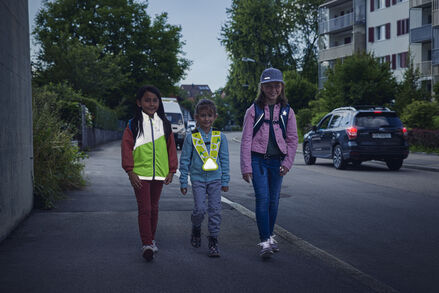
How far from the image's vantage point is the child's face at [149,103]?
5410 mm

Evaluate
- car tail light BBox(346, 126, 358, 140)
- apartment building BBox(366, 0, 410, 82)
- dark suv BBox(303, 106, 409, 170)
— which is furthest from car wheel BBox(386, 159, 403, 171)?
apartment building BBox(366, 0, 410, 82)

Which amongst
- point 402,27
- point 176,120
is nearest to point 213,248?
point 176,120

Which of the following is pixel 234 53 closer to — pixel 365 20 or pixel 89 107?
pixel 365 20

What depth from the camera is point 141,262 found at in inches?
201

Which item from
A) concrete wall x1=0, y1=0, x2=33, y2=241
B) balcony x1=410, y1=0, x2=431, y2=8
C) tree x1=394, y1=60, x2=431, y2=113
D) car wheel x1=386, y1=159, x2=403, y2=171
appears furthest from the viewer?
balcony x1=410, y1=0, x2=431, y2=8

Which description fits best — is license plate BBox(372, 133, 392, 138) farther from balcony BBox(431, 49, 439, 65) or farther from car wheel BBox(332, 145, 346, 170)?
balcony BBox(431, 49, 439, 65)

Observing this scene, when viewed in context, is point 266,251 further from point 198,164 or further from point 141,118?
point 141,118

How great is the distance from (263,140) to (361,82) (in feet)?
74.1

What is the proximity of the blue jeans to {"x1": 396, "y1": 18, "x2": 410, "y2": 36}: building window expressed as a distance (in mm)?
42429

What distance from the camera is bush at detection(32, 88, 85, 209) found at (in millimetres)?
8656

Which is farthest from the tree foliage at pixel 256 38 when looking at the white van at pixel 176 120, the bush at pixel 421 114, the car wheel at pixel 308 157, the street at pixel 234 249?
the street at pixel 234 249

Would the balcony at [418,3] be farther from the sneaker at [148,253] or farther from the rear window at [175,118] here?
the sneaker at [148,253]

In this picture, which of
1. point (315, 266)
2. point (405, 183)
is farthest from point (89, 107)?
point (315, 266)

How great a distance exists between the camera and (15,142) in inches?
263
